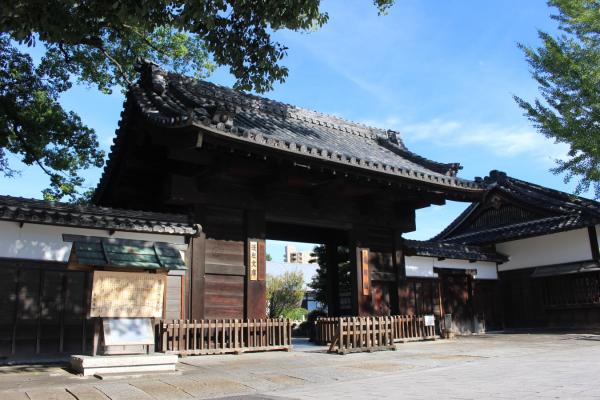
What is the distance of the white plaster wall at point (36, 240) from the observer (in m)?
9.18

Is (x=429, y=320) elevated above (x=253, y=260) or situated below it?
below

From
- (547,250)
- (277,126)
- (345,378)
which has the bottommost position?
(345,378)

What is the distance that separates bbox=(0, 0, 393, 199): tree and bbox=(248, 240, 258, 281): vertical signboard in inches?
148

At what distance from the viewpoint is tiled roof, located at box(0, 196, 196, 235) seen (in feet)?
29.6

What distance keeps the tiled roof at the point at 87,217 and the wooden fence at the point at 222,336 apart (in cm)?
200

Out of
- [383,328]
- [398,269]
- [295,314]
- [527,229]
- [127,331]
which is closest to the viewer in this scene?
[127,331]

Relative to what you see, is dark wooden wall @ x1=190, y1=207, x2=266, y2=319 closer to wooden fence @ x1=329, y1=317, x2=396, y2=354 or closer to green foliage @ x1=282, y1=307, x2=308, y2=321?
wooden fence @ x1=329, y1=317, x2=396, y2=354

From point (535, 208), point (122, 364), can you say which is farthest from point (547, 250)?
point (122, 364)

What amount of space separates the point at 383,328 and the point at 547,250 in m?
9.66

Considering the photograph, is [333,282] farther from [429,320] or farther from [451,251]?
[451,251]

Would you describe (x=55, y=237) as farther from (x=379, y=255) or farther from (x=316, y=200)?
(x=379, y=255)

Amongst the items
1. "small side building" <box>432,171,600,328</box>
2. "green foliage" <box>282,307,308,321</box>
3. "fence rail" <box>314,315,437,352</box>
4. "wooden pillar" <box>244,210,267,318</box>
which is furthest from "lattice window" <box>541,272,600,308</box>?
"green foliage" <box>282,307,308,321</box>

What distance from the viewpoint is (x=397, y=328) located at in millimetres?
13945

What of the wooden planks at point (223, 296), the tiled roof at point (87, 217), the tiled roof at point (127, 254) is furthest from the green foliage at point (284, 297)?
the tiled roof at point (127, 254)
